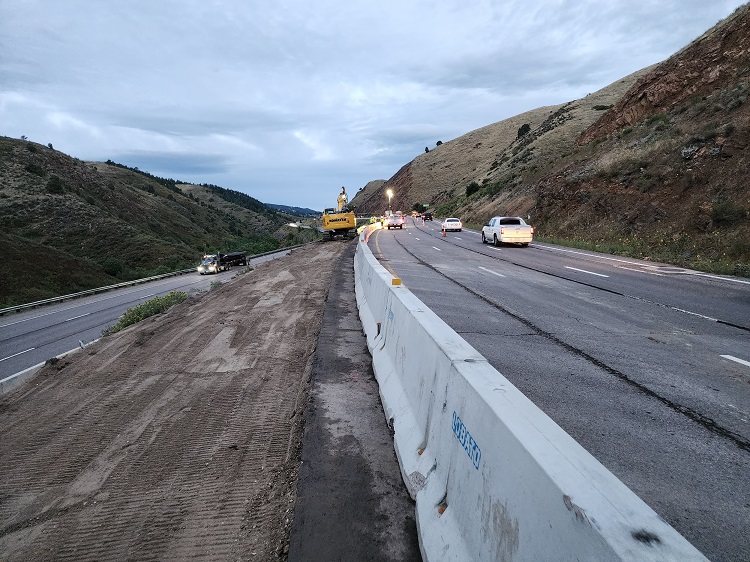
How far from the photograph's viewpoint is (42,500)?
4.30 m

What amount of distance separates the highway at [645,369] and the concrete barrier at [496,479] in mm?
1518

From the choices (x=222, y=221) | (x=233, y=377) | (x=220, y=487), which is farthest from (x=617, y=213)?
(x=222, y=221)

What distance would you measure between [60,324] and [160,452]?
85.9ft

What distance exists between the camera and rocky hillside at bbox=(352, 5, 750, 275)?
19.3 metres

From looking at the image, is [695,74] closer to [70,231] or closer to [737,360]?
[737,360]

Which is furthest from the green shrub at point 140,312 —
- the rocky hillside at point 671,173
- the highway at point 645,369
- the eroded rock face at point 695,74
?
the eroded rock face at point 695,74

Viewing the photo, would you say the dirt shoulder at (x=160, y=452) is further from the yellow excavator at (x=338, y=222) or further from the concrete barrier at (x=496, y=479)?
the yellow excavator at (x=338, y=222)

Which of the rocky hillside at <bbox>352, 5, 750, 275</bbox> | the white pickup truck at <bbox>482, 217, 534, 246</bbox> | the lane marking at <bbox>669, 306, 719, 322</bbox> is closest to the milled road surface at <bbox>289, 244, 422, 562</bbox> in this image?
the lane marking at <bbox>669, 306, 719, 322</bbox>

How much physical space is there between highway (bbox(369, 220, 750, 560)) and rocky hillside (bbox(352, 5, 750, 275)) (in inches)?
263

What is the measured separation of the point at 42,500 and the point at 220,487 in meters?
1.81

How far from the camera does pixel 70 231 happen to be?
53812 millimetres

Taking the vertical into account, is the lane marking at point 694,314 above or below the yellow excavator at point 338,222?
below

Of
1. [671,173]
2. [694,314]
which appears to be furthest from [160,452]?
[671,173]

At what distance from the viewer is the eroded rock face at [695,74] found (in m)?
28.2
